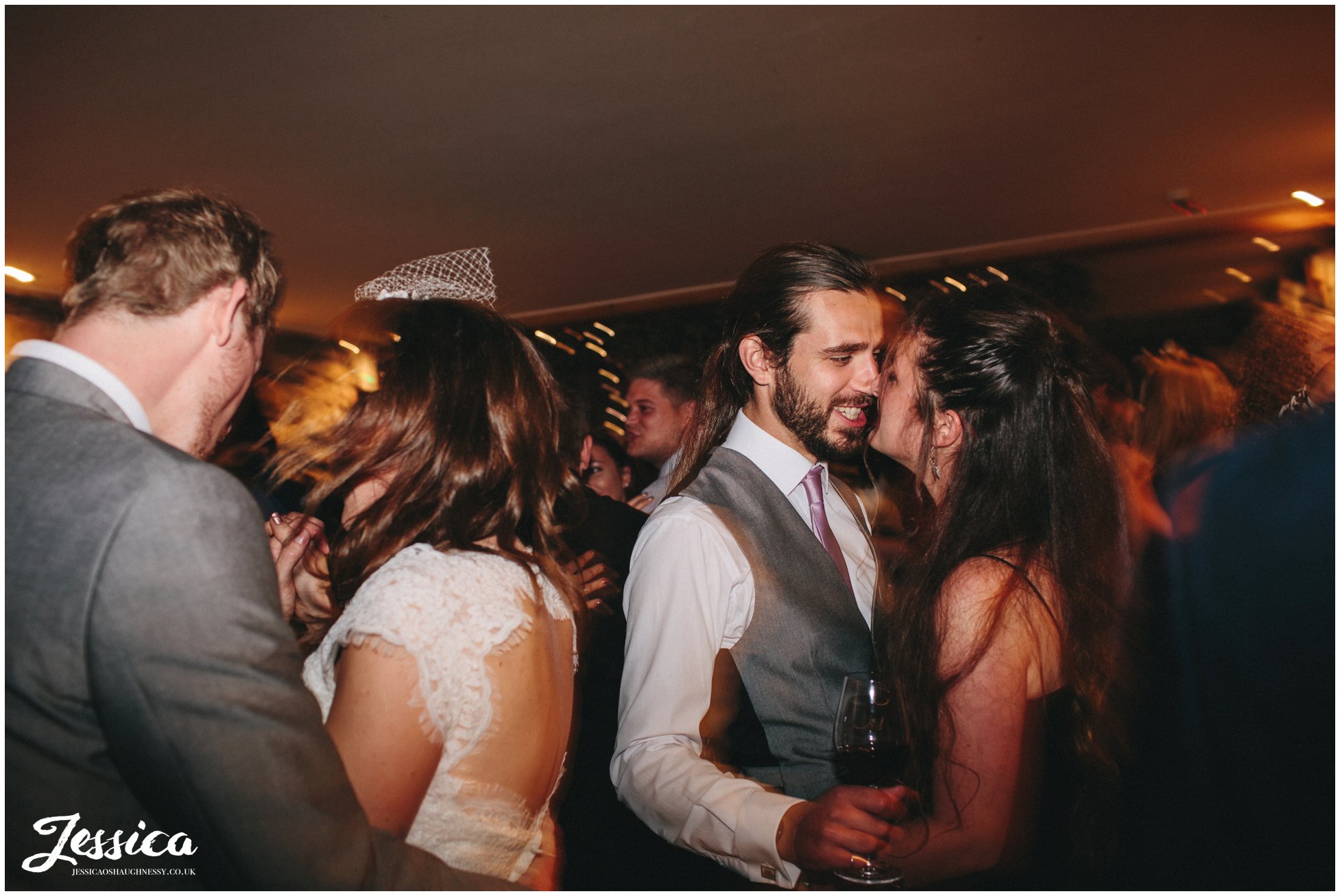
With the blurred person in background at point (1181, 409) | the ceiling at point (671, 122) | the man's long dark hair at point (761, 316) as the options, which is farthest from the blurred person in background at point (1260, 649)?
the blurred person in background at point (1181, 409)

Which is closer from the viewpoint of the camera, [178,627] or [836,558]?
[178,627]

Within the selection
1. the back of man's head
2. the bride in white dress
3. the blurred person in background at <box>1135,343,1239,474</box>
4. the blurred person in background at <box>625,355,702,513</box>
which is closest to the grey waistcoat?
the bride in white dress

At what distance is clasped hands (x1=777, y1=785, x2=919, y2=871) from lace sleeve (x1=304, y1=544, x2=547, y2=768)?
571 millimetres

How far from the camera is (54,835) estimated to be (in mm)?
928

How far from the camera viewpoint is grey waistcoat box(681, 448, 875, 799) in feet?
5.49

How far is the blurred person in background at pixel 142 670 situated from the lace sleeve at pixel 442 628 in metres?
0.19

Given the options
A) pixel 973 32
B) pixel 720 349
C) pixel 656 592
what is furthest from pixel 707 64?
pixel 656 592

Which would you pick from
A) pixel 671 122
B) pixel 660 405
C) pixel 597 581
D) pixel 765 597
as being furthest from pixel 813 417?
pixel 671 122

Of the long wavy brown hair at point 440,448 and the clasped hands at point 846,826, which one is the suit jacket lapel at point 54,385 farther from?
the clasped hands at point 846,826

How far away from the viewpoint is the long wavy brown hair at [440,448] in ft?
4.32

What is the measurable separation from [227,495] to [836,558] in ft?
4.70

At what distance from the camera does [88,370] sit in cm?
99

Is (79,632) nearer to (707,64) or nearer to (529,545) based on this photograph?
(529,545)

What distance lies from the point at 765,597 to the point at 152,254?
126 cm
